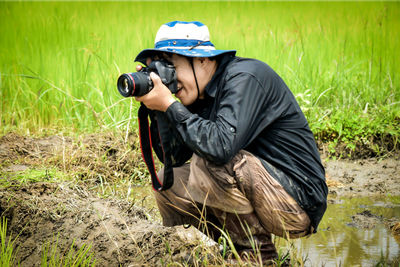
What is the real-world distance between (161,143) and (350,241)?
1162mm

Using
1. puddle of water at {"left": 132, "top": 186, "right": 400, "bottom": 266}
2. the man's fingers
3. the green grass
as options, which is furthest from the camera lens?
the green grass

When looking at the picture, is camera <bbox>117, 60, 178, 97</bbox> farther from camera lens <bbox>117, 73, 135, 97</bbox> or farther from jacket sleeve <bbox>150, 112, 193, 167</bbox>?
jacket sleeve <bbox>150, 112, 193, 167</bbox>

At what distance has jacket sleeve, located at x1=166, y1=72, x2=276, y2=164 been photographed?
6.15ft

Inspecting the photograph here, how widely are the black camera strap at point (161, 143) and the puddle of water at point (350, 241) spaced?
0.68 metres

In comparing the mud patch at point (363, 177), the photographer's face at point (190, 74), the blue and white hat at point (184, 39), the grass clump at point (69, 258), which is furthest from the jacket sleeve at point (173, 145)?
the mud patch at point (363, 177)

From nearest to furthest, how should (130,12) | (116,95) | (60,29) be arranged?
(116,95), (60,29), (130,12)

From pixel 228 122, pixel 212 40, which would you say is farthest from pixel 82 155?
pixel 212 40

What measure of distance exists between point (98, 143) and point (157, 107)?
183 centimetres

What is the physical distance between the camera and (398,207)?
3062mm

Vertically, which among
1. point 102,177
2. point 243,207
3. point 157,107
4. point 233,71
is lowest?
point 102,177

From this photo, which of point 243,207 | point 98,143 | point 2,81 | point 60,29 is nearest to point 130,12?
point 60,29

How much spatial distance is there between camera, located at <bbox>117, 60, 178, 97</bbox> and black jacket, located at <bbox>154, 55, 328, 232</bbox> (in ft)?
0.41

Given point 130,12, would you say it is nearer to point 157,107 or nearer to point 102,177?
point 102,177

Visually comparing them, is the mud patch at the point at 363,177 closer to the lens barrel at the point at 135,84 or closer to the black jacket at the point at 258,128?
the black jacket at the point at 258,128
